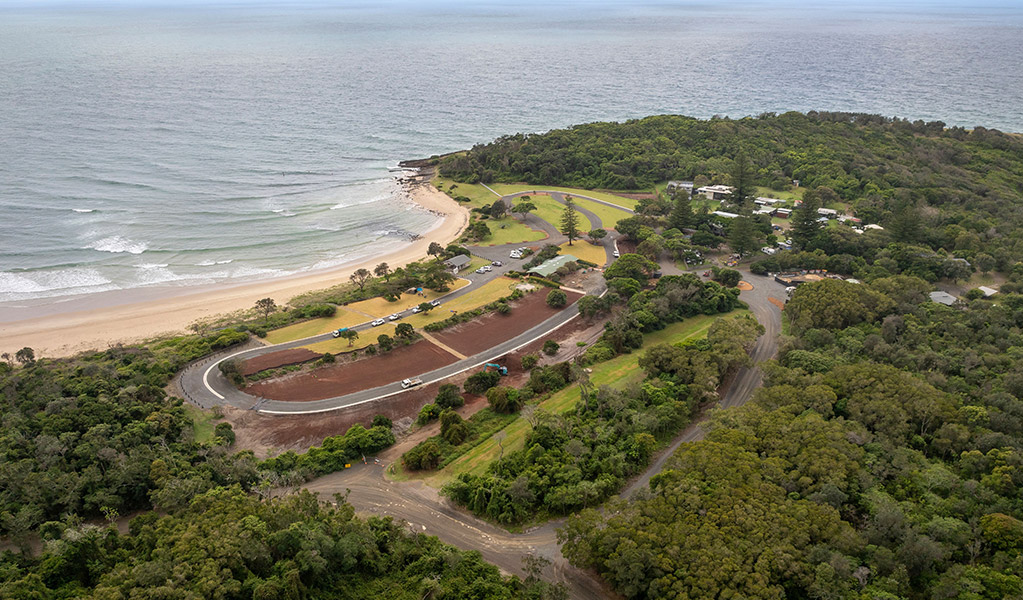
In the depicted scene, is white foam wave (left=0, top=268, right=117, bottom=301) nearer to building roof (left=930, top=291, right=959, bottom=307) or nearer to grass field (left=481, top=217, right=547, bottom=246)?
grass field (left=481, top=217, right=547, bottom=246)

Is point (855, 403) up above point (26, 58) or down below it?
below

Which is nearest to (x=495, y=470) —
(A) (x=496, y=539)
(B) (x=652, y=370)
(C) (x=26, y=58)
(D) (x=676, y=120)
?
(A) (x=496, y=539)

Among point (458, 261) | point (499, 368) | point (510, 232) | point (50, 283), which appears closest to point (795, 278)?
point (510, 232)

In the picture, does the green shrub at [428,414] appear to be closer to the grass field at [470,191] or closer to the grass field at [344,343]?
the grass field at [344,343]

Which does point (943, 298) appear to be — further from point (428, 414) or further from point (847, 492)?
point (428, 414)

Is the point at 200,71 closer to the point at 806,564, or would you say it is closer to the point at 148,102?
the point at 148,102

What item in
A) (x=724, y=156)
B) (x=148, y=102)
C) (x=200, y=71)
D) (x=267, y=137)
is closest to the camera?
(x=724, y=156)

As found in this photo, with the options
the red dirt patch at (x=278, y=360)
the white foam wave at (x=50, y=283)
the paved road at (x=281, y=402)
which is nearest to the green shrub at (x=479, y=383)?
the paved road at (x=281, y=402)
